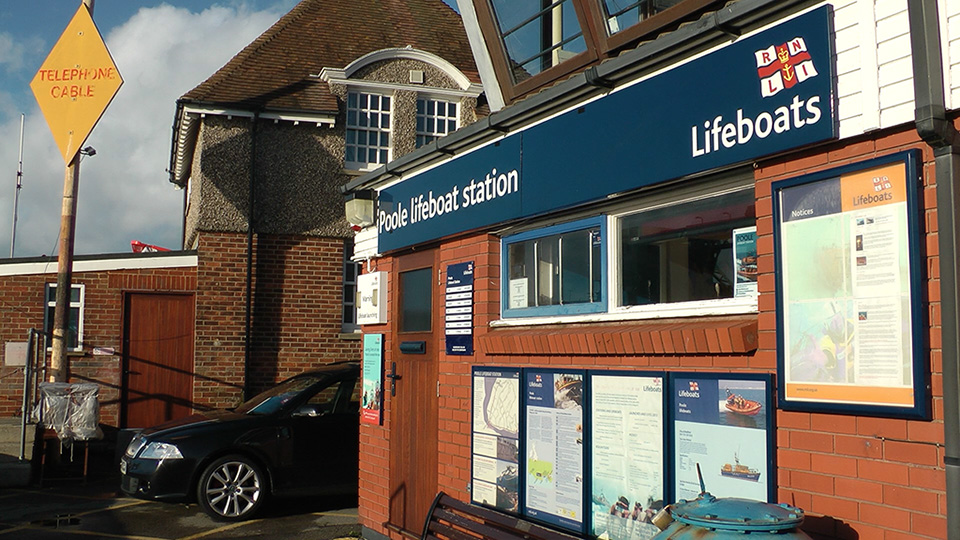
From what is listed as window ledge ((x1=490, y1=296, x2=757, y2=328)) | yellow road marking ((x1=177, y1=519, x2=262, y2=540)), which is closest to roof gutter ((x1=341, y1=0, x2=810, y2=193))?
window ledge ((x1=490, y1=296, x2=757, y2=328))

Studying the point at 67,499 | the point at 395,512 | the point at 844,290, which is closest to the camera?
the point at 844,290

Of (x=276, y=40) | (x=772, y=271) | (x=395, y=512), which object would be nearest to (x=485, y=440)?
(x=395, y=512)

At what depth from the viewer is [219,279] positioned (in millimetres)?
16250

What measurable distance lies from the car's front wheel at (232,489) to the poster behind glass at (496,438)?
15.5 ft

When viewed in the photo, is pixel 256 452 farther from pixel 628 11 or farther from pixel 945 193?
pixel 945 193

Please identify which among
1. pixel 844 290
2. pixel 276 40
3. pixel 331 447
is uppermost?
pixel 276 40

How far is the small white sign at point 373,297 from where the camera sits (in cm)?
861

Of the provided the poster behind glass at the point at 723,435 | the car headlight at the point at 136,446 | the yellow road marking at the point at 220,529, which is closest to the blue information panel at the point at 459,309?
the poster behind glass at the point at 723,435

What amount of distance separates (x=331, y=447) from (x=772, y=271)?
7.69 m

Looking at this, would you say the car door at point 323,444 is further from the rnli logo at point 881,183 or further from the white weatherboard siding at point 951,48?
the white weatherboard siding at point 951,48

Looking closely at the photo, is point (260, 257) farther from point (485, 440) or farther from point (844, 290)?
point (844, 290)

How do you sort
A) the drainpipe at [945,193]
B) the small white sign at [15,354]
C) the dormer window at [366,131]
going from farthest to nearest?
the dormer window at [366,131], the small white sign at [15,354], the drainpipe at [945,193]

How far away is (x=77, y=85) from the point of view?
14.8 metres

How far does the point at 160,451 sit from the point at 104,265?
6.54 metres
